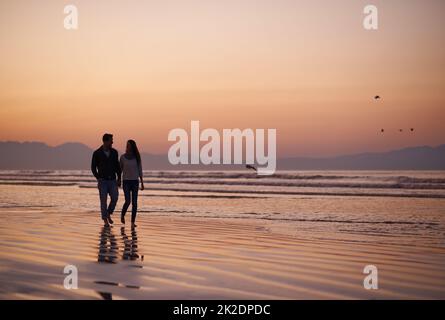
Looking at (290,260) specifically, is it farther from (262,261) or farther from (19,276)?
(19,276)

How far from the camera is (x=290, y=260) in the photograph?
9141 mm

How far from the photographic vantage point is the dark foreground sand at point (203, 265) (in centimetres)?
675

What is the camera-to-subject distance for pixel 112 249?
1035 centimetres

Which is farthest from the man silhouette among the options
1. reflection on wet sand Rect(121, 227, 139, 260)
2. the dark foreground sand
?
reflection on wet sand Rect(121, 227, 139, 260)

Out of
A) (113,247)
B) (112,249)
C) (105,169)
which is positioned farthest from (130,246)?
(105,169)

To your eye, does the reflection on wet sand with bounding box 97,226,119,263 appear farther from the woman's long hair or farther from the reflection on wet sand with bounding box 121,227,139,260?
the woman's long hair

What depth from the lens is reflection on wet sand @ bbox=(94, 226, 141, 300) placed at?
7.10 m

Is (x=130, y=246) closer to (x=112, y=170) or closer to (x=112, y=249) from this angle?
(x=112, y=249)

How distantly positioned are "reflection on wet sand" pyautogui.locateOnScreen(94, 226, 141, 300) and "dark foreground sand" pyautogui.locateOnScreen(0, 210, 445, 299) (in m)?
0.02

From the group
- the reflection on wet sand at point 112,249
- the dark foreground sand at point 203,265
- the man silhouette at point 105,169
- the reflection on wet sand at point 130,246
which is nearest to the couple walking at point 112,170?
the man silhouette at point 105,169
